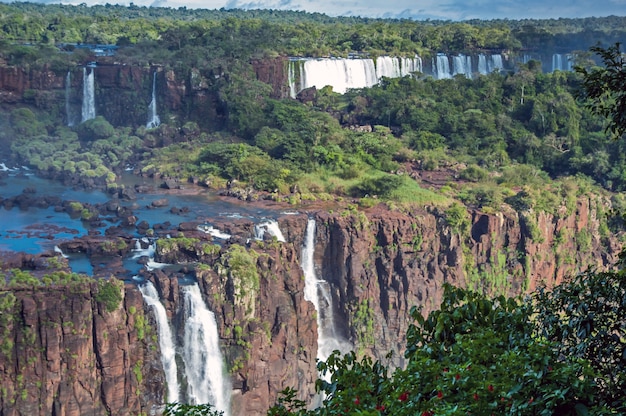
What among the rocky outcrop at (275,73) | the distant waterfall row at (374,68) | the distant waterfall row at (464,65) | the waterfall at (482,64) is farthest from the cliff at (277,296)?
the waterfall at (482,64)

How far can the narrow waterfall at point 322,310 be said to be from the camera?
1332 inches

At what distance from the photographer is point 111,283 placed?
26.9 m

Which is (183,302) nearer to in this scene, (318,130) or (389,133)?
(318,130)

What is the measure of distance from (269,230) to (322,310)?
3486mm

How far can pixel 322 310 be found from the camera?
34.1m

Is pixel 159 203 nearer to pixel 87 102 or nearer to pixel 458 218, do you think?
pixel 458 218

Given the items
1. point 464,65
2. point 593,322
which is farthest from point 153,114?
point 593,322

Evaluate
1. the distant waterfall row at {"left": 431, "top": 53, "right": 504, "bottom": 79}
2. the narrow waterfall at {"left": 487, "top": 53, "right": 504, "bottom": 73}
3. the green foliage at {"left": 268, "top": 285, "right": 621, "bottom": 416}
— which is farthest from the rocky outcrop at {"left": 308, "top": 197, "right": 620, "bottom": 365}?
the narrow waterfall at {"left": 487, "top": 53, "right": 504, "bottom": 73}

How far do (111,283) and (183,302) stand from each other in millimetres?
2507

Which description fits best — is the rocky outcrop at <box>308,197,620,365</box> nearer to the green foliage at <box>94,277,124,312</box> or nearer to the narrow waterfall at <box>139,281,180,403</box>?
the narrow waterfall at <box>139,281,180,403</box>

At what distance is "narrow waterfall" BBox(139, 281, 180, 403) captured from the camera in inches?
1098

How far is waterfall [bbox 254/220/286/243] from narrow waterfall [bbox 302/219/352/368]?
1182 mm

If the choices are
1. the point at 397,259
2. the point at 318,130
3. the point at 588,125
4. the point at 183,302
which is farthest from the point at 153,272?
the point at 588,125

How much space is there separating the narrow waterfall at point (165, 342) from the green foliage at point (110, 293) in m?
1.09
